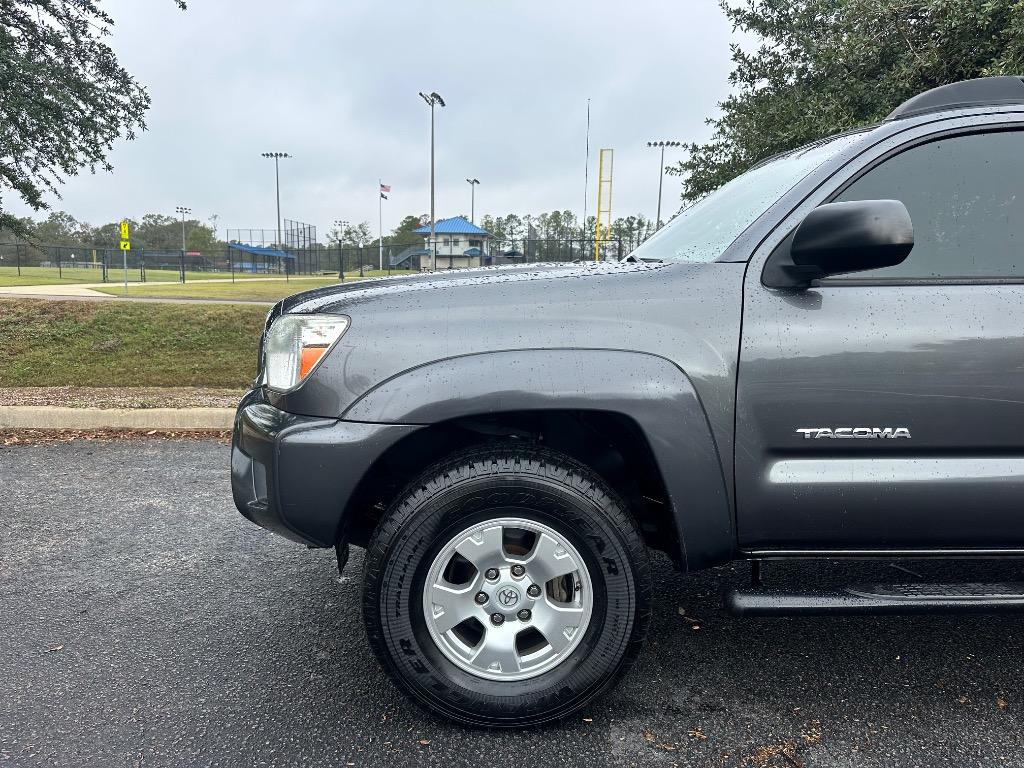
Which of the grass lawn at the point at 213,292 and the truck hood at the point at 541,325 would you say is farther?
the grass lawn at the point at 213,292

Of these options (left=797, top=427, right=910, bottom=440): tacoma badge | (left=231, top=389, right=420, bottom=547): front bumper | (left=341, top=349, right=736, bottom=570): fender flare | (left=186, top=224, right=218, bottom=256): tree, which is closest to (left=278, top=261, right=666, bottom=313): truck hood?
(left=341, top=349, right=736, bottom=570): fender flare

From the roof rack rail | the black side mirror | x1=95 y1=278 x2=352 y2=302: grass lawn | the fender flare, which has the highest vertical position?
the roof rack rail

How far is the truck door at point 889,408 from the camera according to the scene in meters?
2.00

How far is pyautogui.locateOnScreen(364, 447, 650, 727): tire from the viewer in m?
2.06

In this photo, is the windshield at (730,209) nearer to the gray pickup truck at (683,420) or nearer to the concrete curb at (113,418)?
the gray pickup truck at (683,420)

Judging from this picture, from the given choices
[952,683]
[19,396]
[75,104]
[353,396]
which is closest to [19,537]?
[353,396]

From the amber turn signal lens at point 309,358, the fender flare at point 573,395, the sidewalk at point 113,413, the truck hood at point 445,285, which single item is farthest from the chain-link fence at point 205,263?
the fender flare at point 573,395

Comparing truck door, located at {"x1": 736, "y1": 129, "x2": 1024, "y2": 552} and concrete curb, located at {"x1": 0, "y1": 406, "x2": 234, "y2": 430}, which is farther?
concrete curb, located at {"x1": 0, "y1": 406, "x2": 234, "y2": 430}

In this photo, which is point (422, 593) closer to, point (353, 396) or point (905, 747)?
point (353, 396)

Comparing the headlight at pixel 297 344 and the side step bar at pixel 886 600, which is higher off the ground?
the headlight at pixel 297 344

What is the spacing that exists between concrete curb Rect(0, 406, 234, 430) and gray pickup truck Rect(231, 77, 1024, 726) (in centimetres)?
430

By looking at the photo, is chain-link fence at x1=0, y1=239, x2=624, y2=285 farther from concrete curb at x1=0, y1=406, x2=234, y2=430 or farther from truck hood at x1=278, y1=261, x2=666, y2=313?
truck hood at x1=278, y1=261, x2=666, y2=313

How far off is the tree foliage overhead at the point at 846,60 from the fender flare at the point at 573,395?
781 cm

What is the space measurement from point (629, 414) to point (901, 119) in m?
1.33
